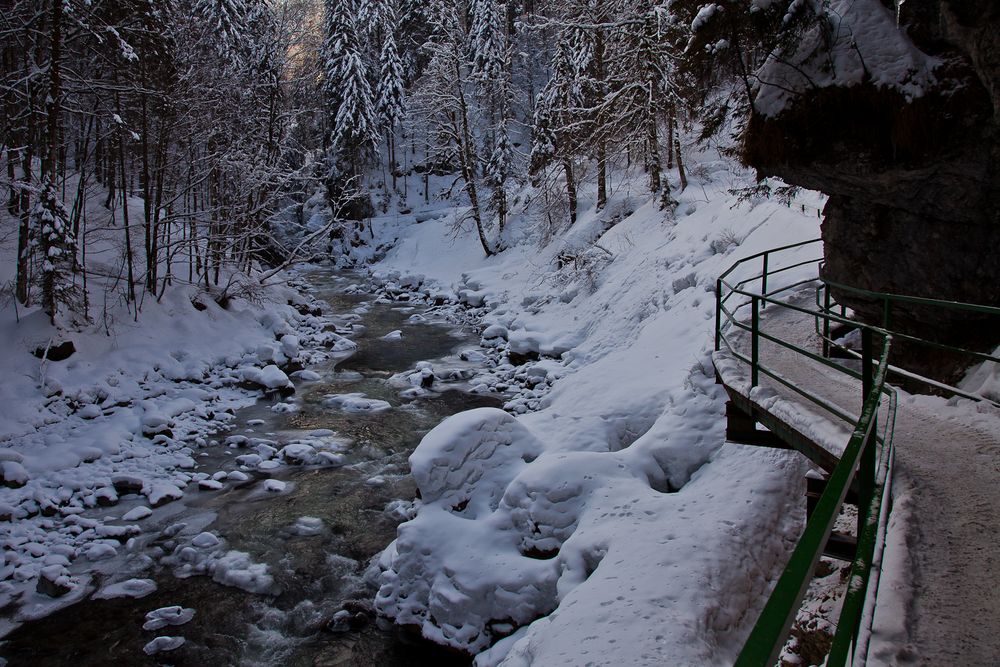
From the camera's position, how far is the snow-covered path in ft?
8.04

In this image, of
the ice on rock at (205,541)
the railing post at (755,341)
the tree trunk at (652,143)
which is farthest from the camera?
the tree trunk at (652,143)

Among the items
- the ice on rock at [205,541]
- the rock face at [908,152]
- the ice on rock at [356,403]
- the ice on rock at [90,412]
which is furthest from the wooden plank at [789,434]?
the ice on rock at [90,412]

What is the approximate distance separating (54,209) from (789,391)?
46.7 feet

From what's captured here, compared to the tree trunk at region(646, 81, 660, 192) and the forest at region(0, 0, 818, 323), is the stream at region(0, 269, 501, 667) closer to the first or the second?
the forest at region(0, 0, 818, 323)

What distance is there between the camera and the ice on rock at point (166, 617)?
6871 mm

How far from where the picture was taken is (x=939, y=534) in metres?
3.11

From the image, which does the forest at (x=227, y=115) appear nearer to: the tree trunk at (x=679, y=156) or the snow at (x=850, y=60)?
the tree trunk at (x=679, y=156)

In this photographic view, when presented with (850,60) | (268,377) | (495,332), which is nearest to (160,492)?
(268,377)

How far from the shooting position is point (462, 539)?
22.6ft

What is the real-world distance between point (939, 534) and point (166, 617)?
24.3ft

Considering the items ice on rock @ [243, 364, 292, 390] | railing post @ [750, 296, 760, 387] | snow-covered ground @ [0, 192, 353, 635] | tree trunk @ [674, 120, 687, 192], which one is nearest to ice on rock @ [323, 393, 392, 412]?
ice on rock @ [243, 364, 292, 390]

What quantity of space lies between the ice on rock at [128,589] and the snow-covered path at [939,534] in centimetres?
734

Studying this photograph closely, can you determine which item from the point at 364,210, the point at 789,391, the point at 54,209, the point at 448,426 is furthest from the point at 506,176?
the point at 789,391

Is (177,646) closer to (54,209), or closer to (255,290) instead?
(54,209)
